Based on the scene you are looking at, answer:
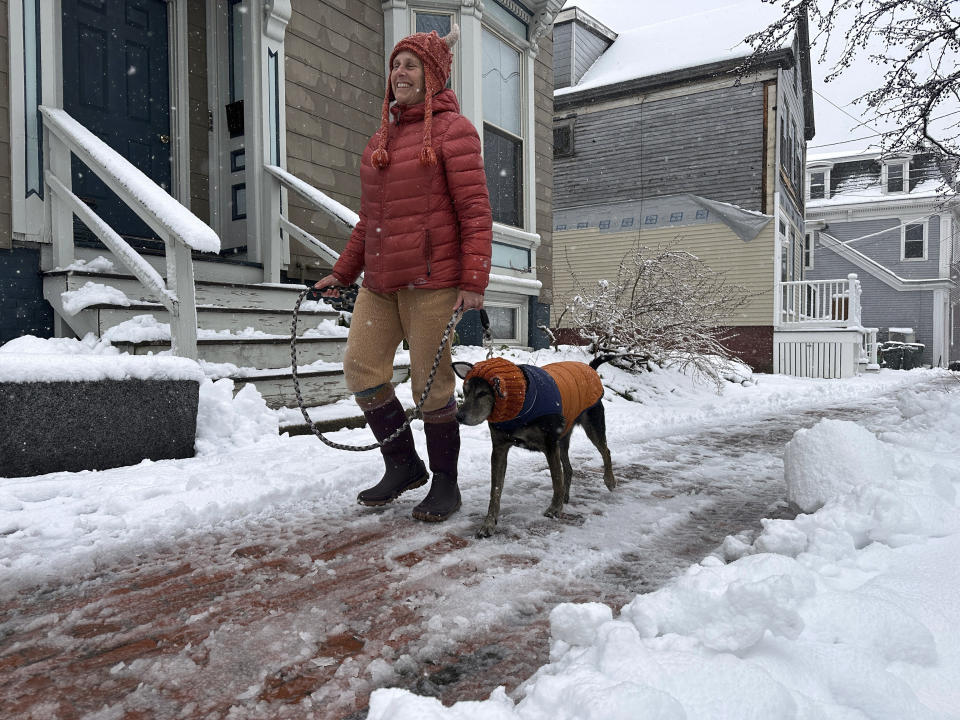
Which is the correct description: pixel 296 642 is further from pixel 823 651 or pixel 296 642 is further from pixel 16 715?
pixel 823 651

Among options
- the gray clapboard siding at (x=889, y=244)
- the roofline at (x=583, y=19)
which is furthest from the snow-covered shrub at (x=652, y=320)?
the gray clapboard siding at (x=889, y=244)

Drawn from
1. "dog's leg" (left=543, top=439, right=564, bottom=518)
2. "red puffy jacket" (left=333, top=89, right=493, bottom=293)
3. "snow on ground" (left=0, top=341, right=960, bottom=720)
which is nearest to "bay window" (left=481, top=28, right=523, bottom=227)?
"snow on ground" (left=0, top=341, right=960, bottom=720)

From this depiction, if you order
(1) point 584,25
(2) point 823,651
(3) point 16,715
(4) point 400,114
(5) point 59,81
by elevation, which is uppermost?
(1) point 584,25

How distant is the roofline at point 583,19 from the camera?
20.5 meters

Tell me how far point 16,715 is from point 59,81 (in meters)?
5.66

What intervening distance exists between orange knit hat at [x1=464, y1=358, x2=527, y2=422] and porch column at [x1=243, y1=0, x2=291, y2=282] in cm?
450

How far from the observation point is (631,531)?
10.0ft

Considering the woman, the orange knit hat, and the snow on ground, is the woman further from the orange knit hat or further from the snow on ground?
the snow on ground

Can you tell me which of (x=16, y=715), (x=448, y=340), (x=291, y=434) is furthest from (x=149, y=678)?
(x=291, y=434)

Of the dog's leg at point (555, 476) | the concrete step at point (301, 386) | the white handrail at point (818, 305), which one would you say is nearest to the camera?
the dog's leg at point (555, 476)

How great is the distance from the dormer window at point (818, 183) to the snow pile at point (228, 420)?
103 feet

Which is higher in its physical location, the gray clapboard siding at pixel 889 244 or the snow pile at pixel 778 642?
the gray clapboard siding at pixel 889 244

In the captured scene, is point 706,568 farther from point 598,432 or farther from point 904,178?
point 904,178

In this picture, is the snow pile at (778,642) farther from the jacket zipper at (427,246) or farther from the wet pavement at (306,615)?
the jacket zipper at (427,246)
